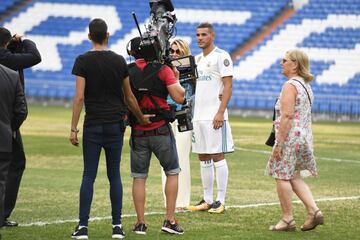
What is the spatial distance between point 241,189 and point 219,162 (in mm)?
2290

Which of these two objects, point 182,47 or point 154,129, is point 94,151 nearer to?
point 154,129

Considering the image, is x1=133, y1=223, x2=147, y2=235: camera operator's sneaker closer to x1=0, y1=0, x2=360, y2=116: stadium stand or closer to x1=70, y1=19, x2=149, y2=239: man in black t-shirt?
x1=70, y1=19, x2=149, y2=239: man in black t-shirt

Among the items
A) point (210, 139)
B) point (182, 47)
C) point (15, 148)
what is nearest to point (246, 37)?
point (210, 139)

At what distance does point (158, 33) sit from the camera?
33.4 ft

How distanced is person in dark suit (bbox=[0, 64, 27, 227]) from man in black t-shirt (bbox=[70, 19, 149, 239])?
639 millimetres

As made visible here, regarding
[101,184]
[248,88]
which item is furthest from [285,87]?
[248,88]

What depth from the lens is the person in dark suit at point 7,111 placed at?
8977mm

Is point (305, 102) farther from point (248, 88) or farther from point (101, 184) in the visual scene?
point (248, 88)

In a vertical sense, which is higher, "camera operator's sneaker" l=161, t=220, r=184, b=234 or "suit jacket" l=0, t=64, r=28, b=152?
"suit jacket" l=0, t=64, r=28, b=152

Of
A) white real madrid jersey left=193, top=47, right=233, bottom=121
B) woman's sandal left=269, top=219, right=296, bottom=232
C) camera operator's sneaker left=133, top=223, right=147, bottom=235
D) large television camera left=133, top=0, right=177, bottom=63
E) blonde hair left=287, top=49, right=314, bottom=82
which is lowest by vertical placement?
woman's sandal left=269, top=219, right=296, bottom=232

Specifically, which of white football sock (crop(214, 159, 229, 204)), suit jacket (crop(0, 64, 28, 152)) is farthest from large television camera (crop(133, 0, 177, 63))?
white football sock (crop(214, 159, 229, 204))

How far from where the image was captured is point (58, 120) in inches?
1212

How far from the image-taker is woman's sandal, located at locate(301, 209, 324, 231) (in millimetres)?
10445

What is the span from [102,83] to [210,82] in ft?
9.98
